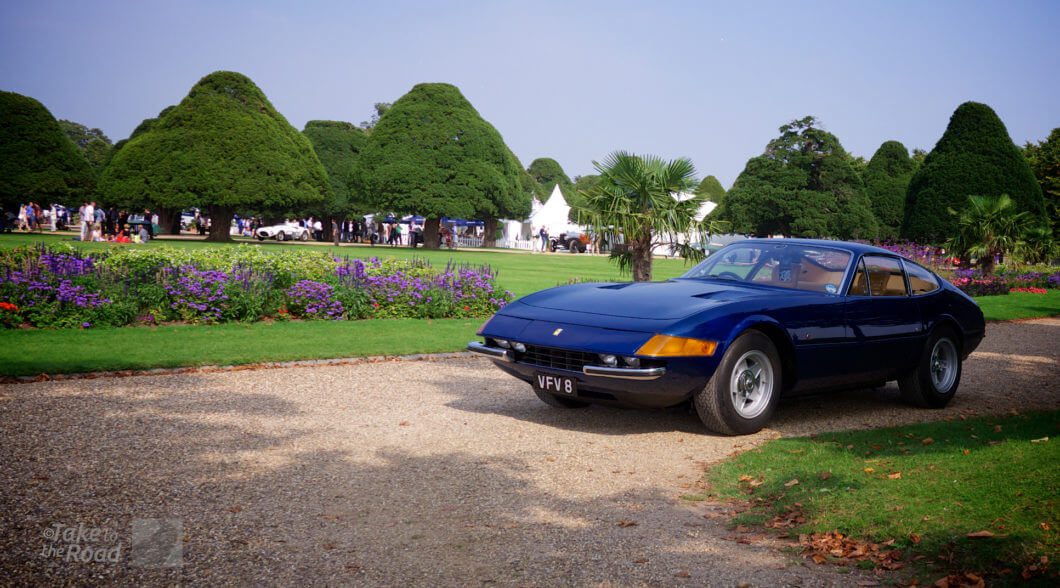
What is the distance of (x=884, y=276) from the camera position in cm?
733

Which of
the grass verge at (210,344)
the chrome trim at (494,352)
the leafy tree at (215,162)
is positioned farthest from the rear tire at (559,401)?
the leafy tree at (215,162)

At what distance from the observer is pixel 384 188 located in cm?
4881

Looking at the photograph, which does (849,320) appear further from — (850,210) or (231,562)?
(850,210)

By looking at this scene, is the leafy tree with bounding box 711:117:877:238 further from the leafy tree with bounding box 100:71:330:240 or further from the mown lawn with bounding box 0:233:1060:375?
the mown lawn with bounding box 0:233:1060:375

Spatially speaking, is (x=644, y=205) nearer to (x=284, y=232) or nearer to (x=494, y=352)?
(x=494, y=352)

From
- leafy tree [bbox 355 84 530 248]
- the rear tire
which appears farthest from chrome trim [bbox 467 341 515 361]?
leafy tree [bbox 355 84 530 248]

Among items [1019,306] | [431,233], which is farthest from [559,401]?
[431,233]

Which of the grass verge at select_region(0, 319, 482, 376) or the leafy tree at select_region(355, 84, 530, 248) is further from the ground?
the leafy tree at select_region(355, 84, 530, 248)

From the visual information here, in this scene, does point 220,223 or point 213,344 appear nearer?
point 213,344

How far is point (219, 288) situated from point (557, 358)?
731 cm

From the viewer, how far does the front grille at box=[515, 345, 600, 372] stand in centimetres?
588

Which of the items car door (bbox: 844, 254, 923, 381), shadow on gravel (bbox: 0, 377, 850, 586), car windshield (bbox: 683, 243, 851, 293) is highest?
car windshield (bbox: 683, 243, 851, 293)

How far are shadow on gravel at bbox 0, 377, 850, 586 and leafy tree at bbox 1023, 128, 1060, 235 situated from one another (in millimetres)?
47945

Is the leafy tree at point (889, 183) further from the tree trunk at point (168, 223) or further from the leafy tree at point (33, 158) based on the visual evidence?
the leafy tree at point (33, 158)
